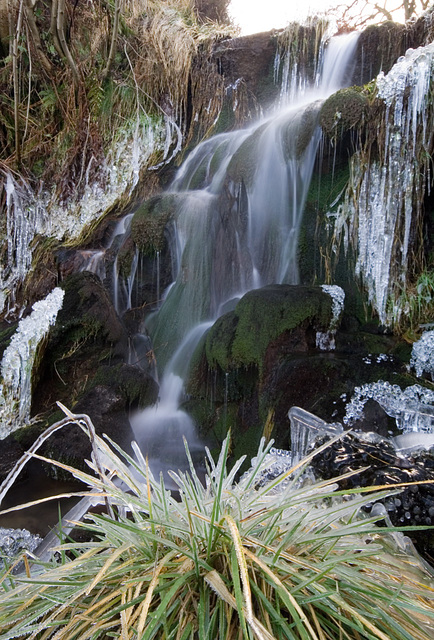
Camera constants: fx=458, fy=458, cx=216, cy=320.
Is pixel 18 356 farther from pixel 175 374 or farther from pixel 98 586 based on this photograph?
pixel 98 586

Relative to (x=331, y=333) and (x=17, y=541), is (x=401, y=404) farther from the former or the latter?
(x=17, y=541)

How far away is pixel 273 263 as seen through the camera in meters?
5.72

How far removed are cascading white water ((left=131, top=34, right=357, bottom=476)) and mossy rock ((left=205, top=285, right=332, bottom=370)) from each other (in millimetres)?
785

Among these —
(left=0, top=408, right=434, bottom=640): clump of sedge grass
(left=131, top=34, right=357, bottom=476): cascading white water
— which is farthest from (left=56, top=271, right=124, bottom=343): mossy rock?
(left=0, top=408, right=434, bottom=640): clump of sedge grass

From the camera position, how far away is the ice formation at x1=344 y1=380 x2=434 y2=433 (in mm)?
3641

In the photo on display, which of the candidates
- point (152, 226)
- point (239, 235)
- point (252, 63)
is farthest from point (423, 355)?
point (252, 63)

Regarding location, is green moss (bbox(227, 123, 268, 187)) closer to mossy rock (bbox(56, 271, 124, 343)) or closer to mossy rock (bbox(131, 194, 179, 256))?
mossy rock (bbox(131, 194, 179, 256))

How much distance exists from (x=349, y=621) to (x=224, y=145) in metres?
7.57

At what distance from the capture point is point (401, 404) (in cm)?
387

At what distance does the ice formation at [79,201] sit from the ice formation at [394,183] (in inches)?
163

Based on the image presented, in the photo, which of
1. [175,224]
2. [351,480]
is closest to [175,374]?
[175,224]

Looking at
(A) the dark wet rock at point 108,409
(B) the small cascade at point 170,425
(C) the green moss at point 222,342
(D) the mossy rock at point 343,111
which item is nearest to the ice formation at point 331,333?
(C) the green moss at point 222,342

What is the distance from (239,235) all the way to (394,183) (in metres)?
1.93

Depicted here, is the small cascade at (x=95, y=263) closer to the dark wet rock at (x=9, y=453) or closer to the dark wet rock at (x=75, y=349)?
the dark wet rock at (x=75, y=349)
